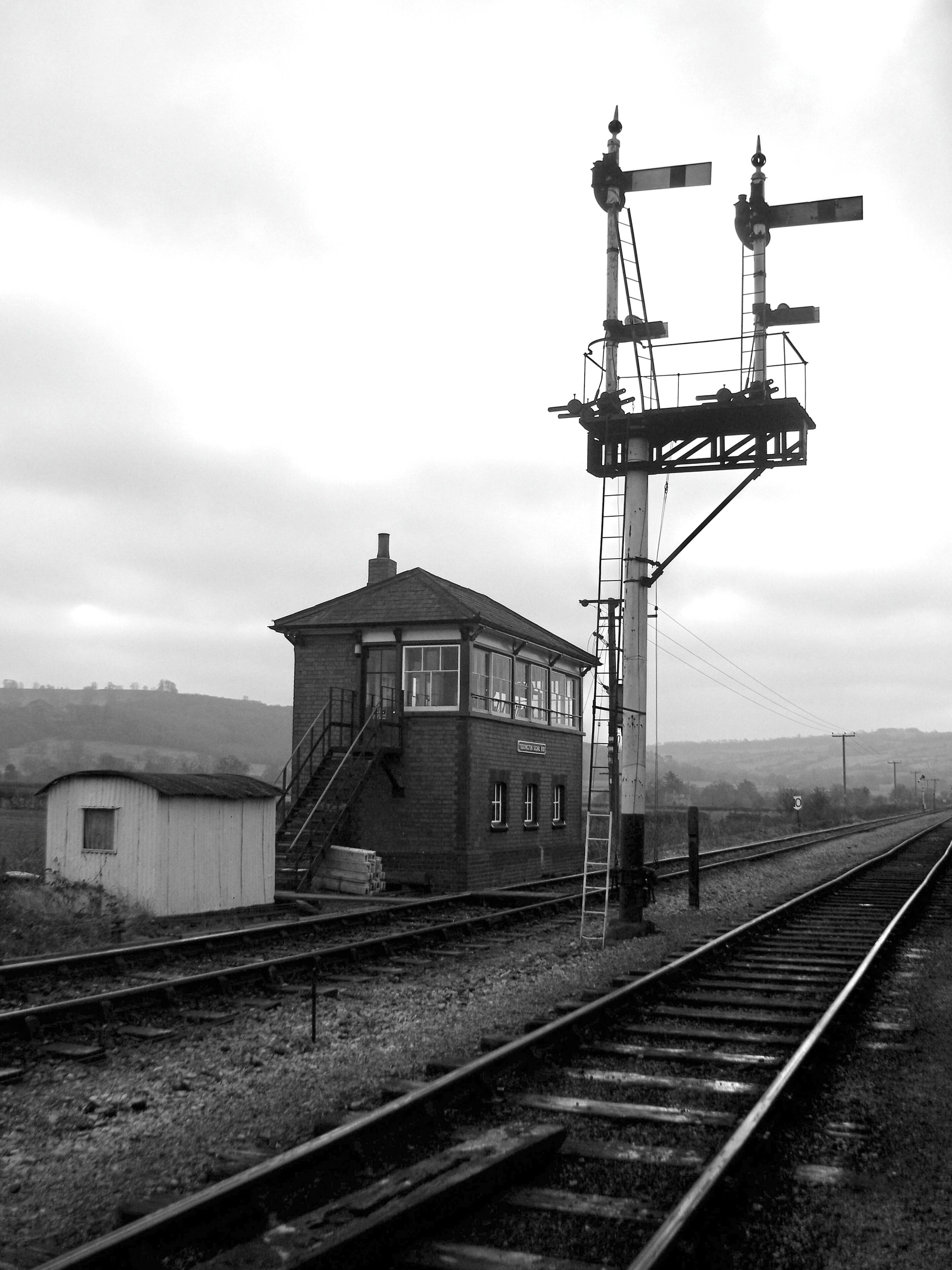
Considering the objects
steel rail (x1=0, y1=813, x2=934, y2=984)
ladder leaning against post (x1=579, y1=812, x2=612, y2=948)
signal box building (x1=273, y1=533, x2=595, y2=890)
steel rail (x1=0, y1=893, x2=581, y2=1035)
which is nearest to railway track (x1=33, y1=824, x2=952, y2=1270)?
steel rail (x1=0, y1=893, x2=581, y2=1035)

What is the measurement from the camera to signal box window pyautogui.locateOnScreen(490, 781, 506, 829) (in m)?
23.8

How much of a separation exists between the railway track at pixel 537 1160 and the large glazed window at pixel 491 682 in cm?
1442

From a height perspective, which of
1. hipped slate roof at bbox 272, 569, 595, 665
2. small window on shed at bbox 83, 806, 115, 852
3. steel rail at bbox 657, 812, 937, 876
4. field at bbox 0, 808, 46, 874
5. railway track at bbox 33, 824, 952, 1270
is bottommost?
steel rail at bbox 657, 812, 937, 876

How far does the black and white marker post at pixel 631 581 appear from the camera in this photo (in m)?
14.3

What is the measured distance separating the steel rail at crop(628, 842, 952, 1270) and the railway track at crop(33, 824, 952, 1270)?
0.4 inches

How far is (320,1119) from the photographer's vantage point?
557 cm

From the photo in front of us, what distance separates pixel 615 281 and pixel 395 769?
1141 cm

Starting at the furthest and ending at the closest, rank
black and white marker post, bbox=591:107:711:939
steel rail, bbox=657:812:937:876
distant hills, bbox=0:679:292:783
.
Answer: distant hills, bbox=0:679:292:783, steel rail, bbox=657:812:937:876, black and white marker post, bbox=591:107:711:939

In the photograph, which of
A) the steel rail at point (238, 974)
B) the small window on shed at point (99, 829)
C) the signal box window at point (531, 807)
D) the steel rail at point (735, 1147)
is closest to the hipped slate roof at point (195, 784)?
the small window on shed at point (99, 829)

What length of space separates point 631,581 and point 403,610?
986cm

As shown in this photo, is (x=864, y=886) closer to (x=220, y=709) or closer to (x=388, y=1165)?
(x=388, y=1165)

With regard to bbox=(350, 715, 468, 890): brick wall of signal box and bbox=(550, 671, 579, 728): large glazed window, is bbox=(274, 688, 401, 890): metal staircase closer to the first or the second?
bbox=(350, 715, 468, 890): brick wall of signal box

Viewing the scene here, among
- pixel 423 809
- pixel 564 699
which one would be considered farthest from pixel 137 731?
pixel 423 809

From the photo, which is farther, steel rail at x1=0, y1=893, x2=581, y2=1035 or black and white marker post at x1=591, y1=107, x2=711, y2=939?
black and white marker post at x1=591, y1=107, x2=711, y2=939
